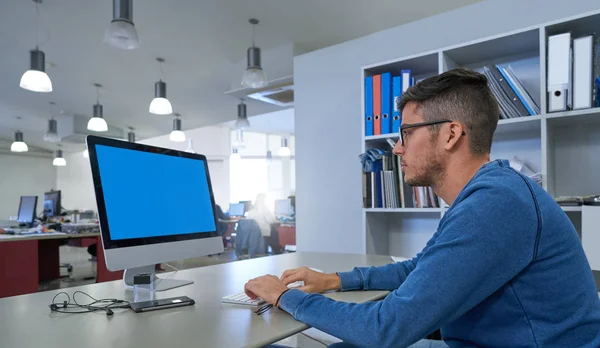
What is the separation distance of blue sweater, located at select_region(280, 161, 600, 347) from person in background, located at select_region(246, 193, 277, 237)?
659cm

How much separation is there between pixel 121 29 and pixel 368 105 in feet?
6.39

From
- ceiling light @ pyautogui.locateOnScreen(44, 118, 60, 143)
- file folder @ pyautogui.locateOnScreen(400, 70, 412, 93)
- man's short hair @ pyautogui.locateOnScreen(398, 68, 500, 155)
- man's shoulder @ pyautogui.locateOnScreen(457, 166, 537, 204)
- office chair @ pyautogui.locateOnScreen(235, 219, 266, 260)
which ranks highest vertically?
ceiling light @ pyautogui.locateOnScreen(44, 118, 60, 143)

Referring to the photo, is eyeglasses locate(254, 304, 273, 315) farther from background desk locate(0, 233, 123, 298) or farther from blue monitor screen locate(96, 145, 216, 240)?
background desk locate(0, 233, 123, 298)

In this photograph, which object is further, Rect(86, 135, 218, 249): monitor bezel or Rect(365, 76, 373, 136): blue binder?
Rect(365, 76, 373, 136): blue binder

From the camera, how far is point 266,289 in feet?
3.65

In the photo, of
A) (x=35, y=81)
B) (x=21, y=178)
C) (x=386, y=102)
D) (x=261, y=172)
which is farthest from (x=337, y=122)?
(x=21, y=178)

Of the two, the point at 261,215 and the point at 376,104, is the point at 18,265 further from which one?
the point at 376,104

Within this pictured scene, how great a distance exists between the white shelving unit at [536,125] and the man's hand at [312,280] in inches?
53.3

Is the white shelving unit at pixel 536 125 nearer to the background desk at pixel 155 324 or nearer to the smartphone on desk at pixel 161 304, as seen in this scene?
the background desk at pixel 155 324

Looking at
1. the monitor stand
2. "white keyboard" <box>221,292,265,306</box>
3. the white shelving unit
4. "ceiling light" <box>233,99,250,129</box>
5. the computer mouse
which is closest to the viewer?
"white keyboard" <box>221,292,265,306</box>

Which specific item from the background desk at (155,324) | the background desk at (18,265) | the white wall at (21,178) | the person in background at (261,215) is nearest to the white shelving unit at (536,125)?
the background desk at (155,324)

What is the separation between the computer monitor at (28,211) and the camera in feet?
18.4

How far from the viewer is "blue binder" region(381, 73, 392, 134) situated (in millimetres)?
2645

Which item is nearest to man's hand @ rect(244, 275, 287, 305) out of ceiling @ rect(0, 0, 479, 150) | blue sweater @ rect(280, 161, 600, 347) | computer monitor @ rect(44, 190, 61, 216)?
blue sweater @ rect(280, 161, 600, 347)
